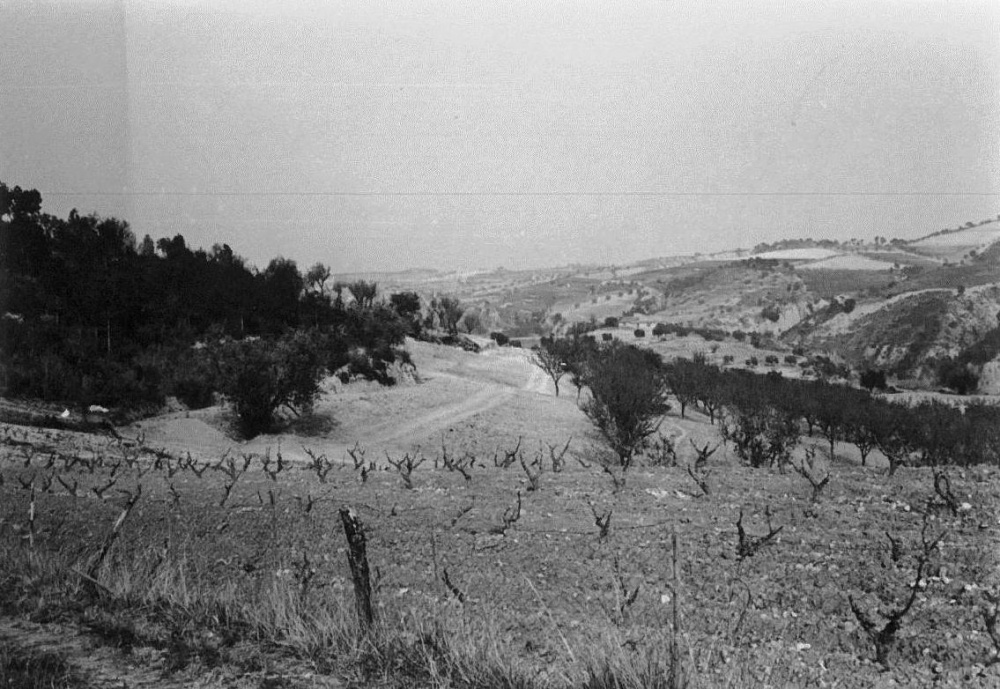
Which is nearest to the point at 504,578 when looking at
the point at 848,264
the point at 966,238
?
the point at 848,264

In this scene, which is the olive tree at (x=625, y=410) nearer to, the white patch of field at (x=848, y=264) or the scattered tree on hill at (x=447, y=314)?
the scattered tree on hill at (x=447, y=314)

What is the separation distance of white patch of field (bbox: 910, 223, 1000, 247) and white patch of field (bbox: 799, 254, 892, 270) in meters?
8.07

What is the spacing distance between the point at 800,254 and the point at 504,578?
83228 mm

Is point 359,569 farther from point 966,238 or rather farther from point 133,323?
point 966,238

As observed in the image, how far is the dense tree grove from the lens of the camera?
1800cm

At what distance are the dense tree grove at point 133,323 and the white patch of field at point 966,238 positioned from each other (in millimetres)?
62363

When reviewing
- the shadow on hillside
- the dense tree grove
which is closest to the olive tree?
the shadow on hillside

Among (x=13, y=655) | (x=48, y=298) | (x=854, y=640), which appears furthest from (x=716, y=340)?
(x=13, y=655)

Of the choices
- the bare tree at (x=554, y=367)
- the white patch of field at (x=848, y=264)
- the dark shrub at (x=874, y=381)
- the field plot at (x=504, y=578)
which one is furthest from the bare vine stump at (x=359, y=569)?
the white patch of field at (x=848, y=264)

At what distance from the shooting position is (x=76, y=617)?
4.19 meters

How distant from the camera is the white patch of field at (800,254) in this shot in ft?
247

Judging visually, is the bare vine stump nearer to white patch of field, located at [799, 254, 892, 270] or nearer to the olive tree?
the olive tree

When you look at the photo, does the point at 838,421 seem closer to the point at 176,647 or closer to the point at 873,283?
the point at 176,647

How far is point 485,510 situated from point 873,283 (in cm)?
5776
